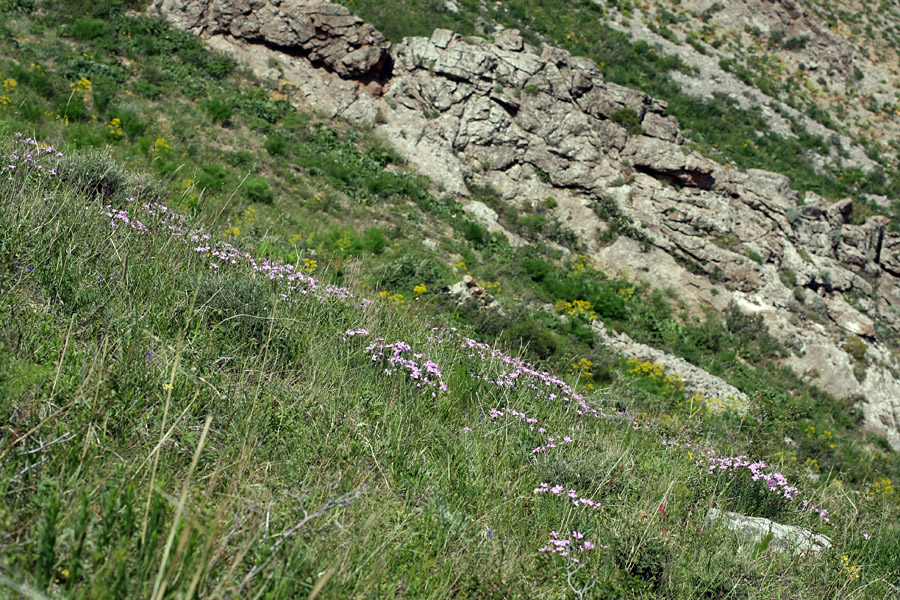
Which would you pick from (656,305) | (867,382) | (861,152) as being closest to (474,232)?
(656,305)

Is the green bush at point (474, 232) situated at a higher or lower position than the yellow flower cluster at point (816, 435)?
higher

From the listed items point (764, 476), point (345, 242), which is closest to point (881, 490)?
point (764, 476)

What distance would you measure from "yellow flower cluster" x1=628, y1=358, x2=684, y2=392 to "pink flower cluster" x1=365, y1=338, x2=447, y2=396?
6.31 metres

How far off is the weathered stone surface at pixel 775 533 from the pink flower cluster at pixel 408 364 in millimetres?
1582

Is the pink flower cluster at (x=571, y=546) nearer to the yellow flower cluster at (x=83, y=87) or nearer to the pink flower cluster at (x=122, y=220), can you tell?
the pink flower cluster at (x=122, y=220)

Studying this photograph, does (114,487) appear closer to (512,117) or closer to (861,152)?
(512,117)

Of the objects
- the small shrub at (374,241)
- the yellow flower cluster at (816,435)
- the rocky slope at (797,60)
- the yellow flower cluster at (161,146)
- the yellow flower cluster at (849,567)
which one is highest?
the rocky slope at (797,60)

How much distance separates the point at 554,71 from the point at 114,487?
60.5ft

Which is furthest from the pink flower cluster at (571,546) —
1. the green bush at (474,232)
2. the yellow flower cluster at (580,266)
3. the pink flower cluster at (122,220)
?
the yellow flower cluster at (580,266)

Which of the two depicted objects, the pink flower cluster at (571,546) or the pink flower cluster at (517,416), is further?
the pink flower cluster at (517,416)

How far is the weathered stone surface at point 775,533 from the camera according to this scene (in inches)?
113

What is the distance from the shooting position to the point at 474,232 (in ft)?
41.0

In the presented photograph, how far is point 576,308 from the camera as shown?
437 inches

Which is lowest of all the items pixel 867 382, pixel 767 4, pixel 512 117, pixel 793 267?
pixel 867 382
